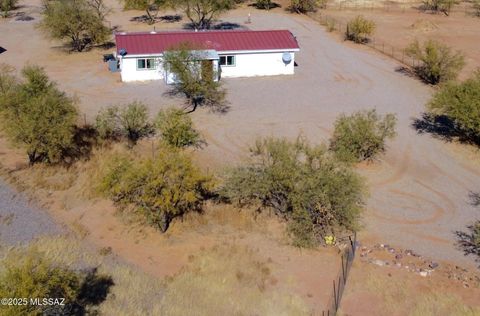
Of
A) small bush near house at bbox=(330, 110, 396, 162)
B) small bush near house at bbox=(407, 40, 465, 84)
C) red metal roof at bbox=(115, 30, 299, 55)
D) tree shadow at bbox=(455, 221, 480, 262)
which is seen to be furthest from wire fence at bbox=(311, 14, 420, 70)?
tree shadow at bbox=(455, 221, 480, 262)

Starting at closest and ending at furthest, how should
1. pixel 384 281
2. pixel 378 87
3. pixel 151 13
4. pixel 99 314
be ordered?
pixel 99 314 < pixel 384 281 < pixel 378 87 < pixel 151 13

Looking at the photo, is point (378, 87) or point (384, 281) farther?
point (378, 87)

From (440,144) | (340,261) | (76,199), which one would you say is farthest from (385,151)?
(76,199)

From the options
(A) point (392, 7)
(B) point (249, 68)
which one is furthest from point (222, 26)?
(A) point (392, 7)

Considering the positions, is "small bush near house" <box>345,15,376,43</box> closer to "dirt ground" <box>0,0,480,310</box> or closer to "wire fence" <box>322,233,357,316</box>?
"dirt ground" <box>0,0,480,310</box>

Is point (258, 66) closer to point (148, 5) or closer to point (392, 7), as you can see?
point (148, 5)

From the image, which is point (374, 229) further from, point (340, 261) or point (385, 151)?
point (385, 151)

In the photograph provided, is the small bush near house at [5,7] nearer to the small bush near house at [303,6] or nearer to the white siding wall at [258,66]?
the small bush near house at [303,6]

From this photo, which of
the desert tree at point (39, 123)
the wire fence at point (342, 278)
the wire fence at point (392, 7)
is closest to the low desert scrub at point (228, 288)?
the wire fence at point (342, 278)
